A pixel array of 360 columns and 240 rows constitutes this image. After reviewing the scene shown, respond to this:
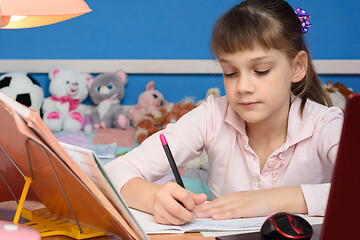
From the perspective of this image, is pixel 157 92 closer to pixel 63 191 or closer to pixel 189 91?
pixel 189 91

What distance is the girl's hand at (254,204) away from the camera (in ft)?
2.56

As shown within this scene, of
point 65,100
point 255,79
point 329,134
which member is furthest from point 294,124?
point 65,100

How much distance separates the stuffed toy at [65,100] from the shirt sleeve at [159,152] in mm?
1381

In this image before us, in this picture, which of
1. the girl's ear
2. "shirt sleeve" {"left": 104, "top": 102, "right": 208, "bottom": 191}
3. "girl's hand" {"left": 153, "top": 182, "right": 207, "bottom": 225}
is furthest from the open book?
the girl's ear

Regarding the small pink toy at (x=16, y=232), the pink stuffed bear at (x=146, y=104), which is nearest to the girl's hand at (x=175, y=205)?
the small pink toy at (x=16, y=232)

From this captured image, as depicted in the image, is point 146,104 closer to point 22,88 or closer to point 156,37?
point 156,37

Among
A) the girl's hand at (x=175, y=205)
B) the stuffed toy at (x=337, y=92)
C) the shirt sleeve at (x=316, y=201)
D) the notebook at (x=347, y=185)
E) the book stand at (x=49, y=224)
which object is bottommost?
the stuffed toy at (x=337, y=92)

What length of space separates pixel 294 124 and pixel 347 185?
0.72 metres

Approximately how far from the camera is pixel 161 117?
231 cm

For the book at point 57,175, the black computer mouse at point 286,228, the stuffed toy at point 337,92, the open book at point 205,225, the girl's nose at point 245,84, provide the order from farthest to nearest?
the stuffed toy at point 337,92 < the girl's nose at point 245,84 < the open book at point 205,225 < the black computer mouse at point 286,228 < the book at point 57,175

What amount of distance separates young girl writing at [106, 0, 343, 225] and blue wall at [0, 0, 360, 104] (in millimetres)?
1387

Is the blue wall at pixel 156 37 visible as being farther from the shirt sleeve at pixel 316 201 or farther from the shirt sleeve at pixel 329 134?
the shirt sleeve at pixel 316 201

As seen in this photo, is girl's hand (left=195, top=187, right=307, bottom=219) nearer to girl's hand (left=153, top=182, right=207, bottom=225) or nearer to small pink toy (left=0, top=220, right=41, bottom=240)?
girl's hand (left=153, top=182, right=207, bottom=225)

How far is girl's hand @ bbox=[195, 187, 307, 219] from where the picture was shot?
2.56 ft
